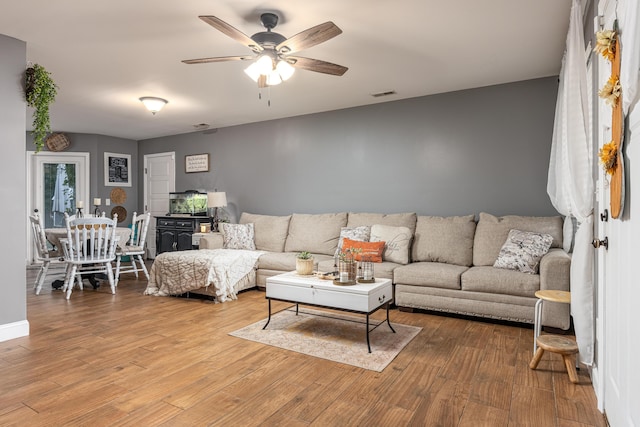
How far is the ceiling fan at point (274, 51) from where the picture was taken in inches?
98.4

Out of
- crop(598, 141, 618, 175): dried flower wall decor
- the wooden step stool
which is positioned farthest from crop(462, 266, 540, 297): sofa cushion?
crop(598, 141, 618, 175): dried flower wall decor

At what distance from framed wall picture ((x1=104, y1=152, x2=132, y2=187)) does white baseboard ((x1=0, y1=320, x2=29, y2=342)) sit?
15.7 ft

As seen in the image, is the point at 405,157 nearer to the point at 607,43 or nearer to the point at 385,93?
the point at 385,93

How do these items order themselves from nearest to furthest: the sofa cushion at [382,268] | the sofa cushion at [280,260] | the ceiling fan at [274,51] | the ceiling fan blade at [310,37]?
1. the ceiling fan blade at [310,37]
2. the ceiling fan at [274,51]
3. the sofa cushion at [382,268]
4. the sofa cushion at [280,260]

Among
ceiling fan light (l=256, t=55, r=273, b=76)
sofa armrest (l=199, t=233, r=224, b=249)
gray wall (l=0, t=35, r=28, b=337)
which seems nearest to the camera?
ceiling fan light (l=256, t=55, r=273, b=76)

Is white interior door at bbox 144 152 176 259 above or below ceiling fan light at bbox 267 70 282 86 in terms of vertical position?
below

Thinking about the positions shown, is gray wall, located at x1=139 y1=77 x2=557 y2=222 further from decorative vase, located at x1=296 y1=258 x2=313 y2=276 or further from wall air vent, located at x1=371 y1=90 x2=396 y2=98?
decorative vase, located at x1=296 y1=258 x2=313 y2=276

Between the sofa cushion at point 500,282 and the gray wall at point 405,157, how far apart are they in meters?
1.09

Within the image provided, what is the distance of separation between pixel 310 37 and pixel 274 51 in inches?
15.9

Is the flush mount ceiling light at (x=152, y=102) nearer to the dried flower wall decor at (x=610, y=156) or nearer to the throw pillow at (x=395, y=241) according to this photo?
the throw pillow at (x=395, y=241)

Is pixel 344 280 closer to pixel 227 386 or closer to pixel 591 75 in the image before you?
pixel 227 386

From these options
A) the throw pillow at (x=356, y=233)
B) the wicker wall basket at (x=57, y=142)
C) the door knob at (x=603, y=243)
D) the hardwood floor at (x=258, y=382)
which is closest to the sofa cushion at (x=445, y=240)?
the throw pillow at (x=356, y=233)

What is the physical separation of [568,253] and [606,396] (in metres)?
1.81

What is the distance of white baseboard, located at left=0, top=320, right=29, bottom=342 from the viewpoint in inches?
117
